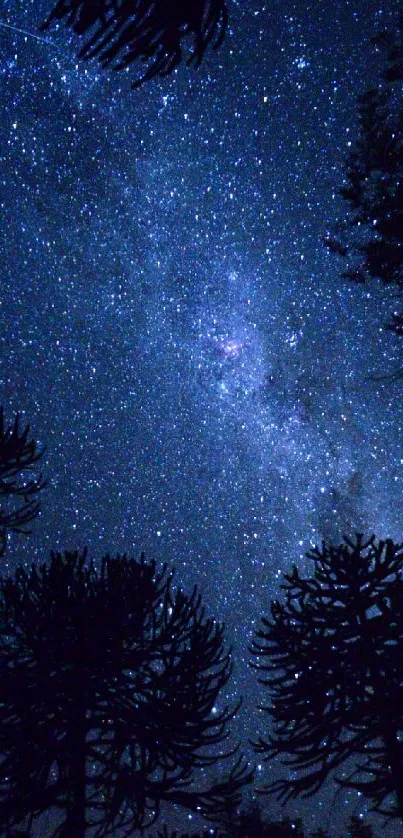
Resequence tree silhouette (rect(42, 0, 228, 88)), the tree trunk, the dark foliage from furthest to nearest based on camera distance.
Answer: the dark foliage → the tree trunk → tree silhouette (rect(42, 0, 228, 88))

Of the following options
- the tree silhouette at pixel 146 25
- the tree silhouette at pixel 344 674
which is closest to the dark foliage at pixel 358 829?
the tree silhouette at pixel 344 674

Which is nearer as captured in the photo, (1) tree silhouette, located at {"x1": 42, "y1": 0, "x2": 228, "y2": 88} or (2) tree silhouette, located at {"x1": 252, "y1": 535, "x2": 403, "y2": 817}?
(1) tree silhouette, located at {"x1": 42, "y1": 0, "x2": 228, "y2": 88}

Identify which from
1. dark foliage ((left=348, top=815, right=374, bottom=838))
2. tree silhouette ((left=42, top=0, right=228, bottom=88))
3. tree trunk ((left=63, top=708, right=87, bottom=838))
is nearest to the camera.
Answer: tree silhouette ((left=42, top=0, right=228, bottom=88))

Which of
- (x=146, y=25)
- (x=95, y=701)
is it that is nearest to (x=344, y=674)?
(x=95, y=701)

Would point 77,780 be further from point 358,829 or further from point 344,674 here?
point 358,829

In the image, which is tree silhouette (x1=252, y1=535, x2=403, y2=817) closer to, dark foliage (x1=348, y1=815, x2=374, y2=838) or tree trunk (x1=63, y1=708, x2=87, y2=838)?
tree trunk (x1=63, y1=708, x2=87, y2=838)

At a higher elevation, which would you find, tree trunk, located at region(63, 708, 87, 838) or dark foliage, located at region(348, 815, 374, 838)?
tree trunk, located at region(63, 708, 87, 838)

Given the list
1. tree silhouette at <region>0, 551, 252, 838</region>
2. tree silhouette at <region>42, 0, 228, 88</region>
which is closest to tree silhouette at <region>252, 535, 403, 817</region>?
tree silhouette at <region>0, 551, 252, 838</region>

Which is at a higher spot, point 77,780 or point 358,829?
point 77,780

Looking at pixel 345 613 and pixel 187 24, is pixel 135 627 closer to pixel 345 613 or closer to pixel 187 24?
pixel 345 613

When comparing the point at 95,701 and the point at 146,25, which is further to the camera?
the point at 95,701

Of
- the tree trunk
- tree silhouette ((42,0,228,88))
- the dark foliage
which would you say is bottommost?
the dark foliage

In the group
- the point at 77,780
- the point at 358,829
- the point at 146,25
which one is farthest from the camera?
the point at 358,829

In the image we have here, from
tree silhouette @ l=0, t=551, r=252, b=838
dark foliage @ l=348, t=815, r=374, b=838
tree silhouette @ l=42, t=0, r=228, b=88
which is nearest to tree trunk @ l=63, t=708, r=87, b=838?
tree silhouette @ l=0, t=551, r=252, b=838
